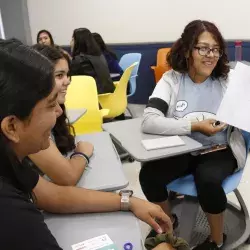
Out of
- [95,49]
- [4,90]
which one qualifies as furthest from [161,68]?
[4,90]

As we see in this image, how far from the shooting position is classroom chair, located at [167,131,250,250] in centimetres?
172

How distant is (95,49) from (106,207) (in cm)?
256

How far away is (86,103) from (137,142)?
0.90m

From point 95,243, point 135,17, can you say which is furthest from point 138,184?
point 135,17

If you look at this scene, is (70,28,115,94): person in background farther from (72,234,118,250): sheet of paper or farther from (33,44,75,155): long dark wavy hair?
(72,234,118,250): sheet of paper

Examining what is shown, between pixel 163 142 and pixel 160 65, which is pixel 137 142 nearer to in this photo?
pixel 163 142

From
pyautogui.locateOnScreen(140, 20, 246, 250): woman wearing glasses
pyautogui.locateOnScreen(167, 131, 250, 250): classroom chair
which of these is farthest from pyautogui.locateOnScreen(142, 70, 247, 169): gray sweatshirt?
pyautogui.locateOnScreen(167, 131, 250, 250): classroom chair

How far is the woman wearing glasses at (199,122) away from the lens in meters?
1.68

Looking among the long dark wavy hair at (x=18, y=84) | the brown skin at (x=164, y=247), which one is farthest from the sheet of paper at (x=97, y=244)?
the long dark wavy hair at (x=18, y=84)

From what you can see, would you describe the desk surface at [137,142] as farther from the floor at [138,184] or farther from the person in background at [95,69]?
the person in background at [95,69]

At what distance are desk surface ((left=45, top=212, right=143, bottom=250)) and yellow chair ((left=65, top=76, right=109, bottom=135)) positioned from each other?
53.5 inches

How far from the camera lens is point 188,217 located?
1923 mm

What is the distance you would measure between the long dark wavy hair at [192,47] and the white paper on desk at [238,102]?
0.23m

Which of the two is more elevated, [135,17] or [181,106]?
[135,17]
